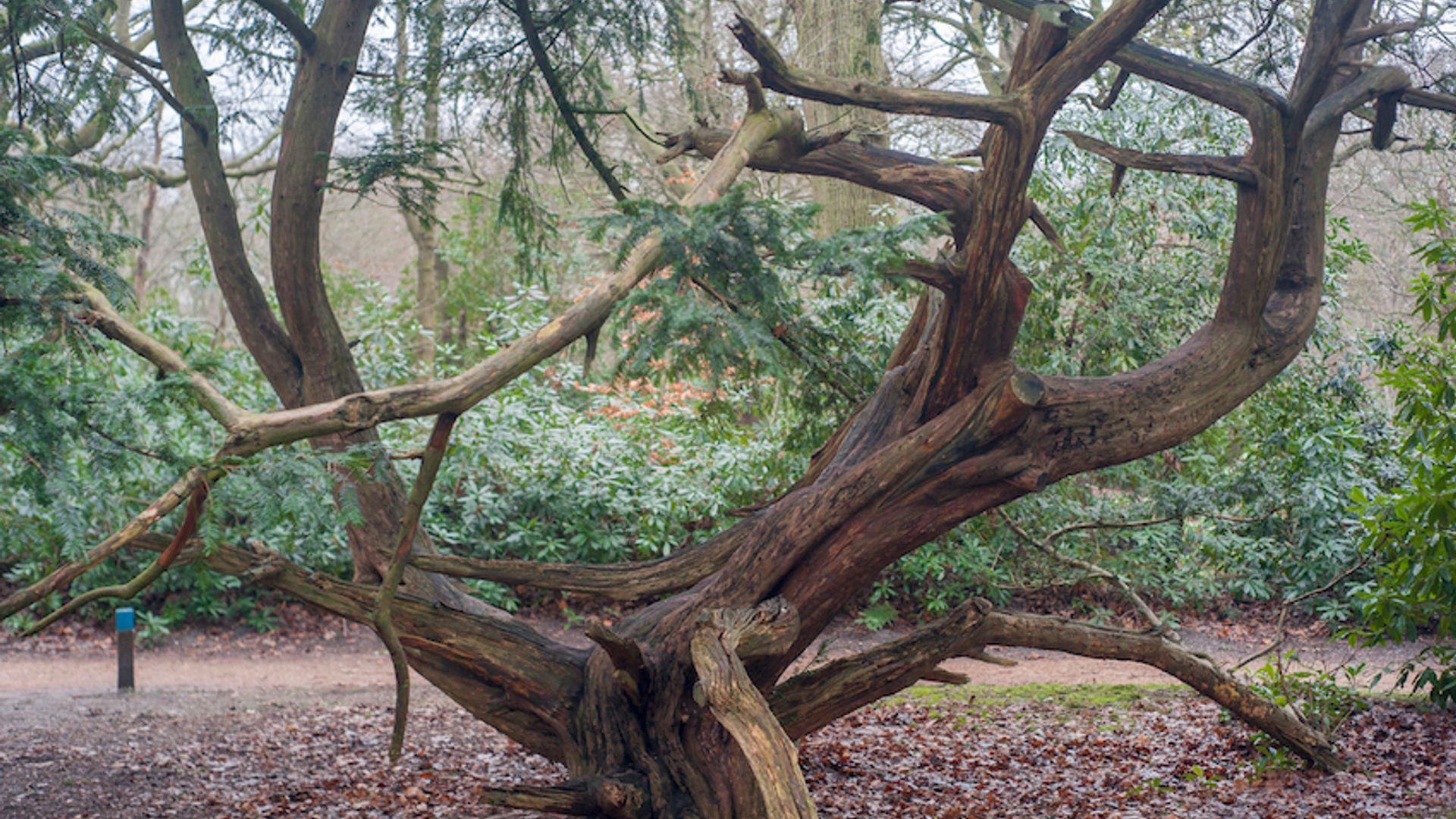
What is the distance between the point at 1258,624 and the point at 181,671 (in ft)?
33.3

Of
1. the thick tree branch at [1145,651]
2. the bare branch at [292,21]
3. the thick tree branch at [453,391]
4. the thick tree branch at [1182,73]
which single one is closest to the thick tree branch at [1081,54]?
the thick tree branch at [1182,73]

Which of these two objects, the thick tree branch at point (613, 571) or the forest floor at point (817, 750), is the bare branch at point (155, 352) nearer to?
the thick tree branch at point (613, 571)

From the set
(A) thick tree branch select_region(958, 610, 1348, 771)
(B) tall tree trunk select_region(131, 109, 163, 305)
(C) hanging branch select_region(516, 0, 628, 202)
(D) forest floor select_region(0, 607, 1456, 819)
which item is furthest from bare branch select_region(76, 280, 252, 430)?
(B) tall tree trunk select_region(131, 109, 163, 305)

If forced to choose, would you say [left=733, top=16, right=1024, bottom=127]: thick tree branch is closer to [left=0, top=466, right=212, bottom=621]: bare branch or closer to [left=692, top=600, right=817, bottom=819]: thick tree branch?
[left=692, top=600, right=817, bottom=819]: thick tree branch

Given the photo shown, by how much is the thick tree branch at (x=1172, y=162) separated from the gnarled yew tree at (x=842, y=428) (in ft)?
0.05

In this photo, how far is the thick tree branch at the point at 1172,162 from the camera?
177 inches

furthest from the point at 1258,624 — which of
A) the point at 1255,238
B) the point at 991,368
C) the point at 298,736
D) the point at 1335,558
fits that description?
the point at 298,736

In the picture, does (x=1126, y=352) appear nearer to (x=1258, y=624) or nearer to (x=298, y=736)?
(x=1258, y=624)

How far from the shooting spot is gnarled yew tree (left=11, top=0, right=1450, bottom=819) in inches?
163

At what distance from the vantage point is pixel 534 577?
14.8 feet

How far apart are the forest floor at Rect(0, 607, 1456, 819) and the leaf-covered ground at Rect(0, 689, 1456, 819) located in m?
0.02

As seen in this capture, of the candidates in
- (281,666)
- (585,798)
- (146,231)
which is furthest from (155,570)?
(146,231)

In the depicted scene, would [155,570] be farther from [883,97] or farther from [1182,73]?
[1182,73]

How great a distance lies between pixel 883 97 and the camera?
4.07 metres
